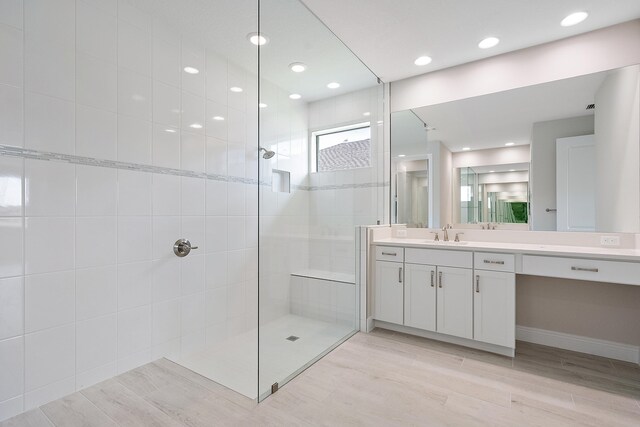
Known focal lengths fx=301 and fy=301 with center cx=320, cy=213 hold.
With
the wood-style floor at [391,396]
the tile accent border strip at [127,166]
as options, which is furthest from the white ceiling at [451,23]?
the wood-style floor at [391,396]

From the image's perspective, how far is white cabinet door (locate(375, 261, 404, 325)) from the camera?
8.96ft

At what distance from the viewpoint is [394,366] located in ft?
7.16

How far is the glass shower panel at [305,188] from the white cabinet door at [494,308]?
102 cm

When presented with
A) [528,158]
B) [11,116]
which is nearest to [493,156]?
[528,158]

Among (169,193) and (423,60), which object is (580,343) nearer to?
(423,60)

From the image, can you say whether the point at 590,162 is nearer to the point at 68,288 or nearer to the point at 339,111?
the point at 339,111

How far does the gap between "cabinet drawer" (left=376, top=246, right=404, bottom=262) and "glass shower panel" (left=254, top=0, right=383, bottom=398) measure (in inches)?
10.4

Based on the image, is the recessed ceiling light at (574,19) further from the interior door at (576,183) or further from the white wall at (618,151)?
the interior door at (576,183)

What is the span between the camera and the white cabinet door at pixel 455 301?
7.95 feet

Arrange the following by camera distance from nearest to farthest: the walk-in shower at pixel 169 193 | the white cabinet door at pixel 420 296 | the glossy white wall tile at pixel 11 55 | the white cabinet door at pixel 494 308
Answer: the glossy white wall tile at pixel 11 55
the walk-in shower at pixel 169 193
the white cabinet door at pixel 494 308
the white cabinet door at pixel 420 296

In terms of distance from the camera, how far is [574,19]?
7.28 feet

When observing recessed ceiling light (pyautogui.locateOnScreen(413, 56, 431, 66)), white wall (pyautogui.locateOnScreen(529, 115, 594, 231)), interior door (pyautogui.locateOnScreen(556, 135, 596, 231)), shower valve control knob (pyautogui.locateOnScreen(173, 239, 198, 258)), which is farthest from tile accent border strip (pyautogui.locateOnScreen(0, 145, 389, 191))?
interior door (pyautogui.locateOnScreen(556, 135, 596, 231))

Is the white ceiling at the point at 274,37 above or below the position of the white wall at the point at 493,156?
above

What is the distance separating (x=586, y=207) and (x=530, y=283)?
76 cm
